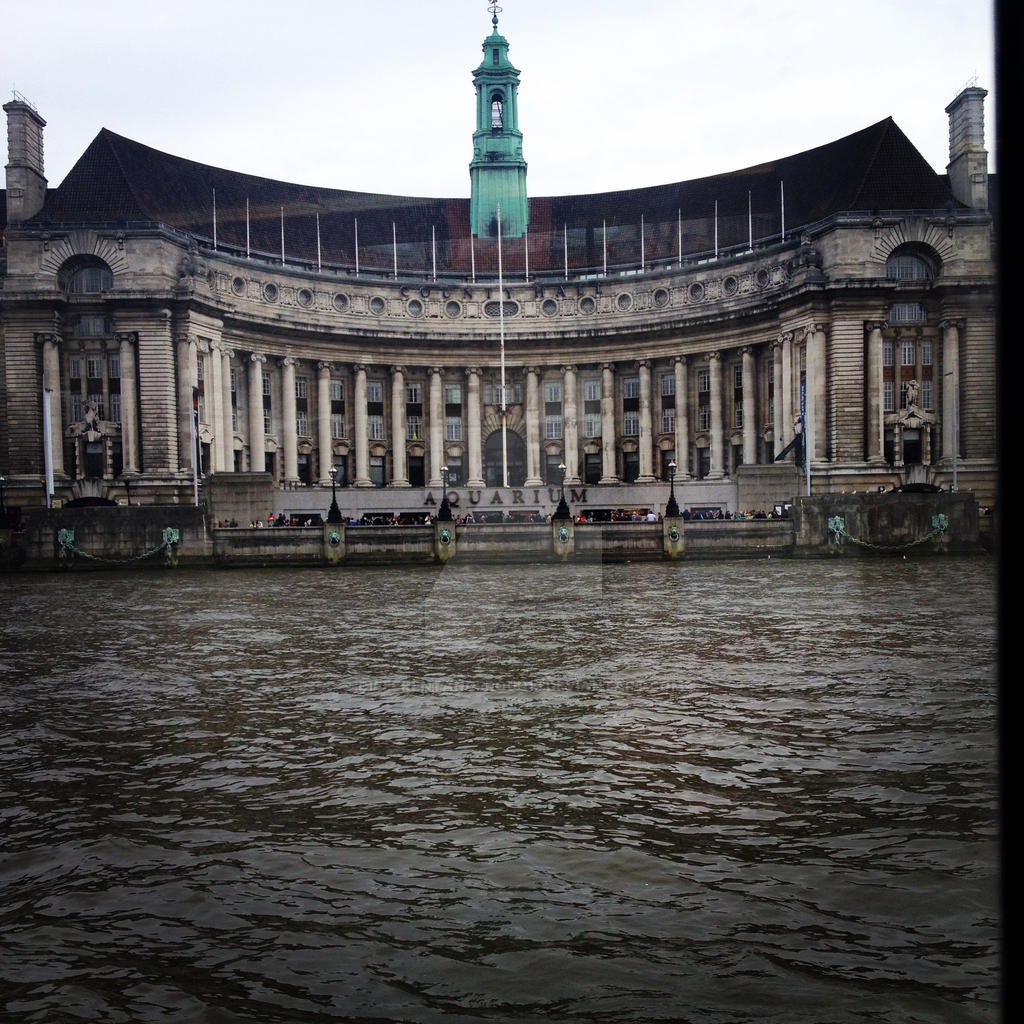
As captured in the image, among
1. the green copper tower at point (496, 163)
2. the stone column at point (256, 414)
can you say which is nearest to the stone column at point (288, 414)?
the stone column at point (256, 414)

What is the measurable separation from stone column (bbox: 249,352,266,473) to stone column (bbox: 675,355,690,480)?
3548 centimetres

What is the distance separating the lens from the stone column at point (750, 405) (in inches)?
3435

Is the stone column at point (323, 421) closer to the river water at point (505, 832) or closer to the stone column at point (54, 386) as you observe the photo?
the stone column at point (54, 386)

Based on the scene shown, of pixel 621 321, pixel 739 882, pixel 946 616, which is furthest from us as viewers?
pixel 621 321

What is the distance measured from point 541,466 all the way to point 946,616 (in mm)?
69599

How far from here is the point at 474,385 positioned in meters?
96.9

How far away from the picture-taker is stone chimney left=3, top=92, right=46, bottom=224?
260 ft

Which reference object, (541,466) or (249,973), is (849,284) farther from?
(249,973)

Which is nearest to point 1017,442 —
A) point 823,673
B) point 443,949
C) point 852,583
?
point 443,949

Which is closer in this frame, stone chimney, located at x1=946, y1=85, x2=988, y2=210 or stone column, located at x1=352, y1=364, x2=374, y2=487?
stone chimney, located at x1=946, y1=85, x2=988, y2=210

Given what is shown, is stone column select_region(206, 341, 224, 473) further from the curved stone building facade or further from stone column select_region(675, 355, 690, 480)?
stone column select_region(675, 355, 690, 480)

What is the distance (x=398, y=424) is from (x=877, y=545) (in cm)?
4979

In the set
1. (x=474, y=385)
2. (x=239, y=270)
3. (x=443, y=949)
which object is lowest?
(x=443, y=949)

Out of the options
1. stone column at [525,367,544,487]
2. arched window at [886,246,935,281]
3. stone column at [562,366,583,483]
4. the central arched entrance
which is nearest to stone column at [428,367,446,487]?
the central arched entrance
